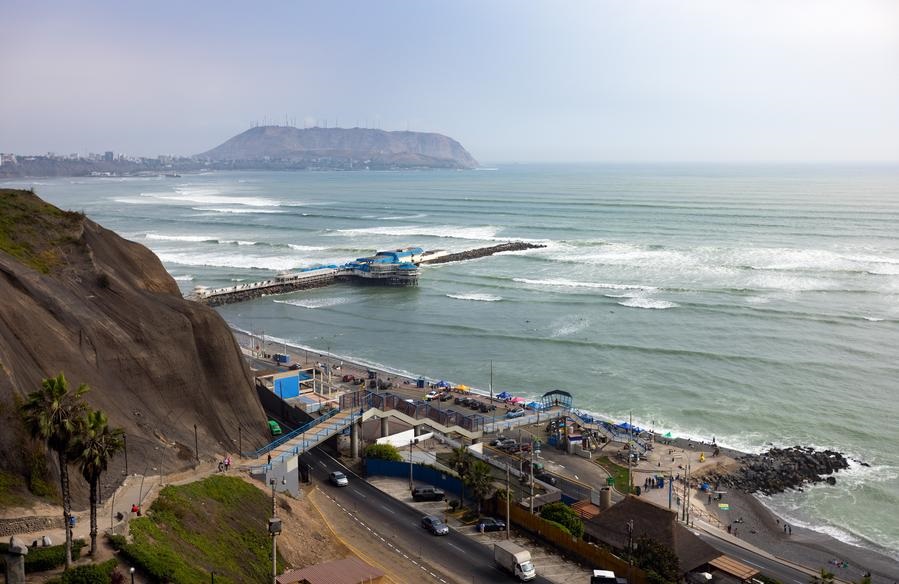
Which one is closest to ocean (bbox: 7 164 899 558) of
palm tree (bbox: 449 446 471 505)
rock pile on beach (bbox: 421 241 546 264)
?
rock pile on beach (bbox: 421 241 546 264)

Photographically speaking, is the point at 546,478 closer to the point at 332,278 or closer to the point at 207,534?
the point at 207,534

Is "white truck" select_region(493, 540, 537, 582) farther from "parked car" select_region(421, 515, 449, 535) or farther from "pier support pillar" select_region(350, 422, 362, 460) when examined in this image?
"pier support pillar" select_region(350, 422, 362, 460)

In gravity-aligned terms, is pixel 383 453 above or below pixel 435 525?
above

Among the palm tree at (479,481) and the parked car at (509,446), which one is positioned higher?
the palm tree at (479,481)

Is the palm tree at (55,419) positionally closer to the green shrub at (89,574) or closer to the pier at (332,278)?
the green shrub at (89,574)

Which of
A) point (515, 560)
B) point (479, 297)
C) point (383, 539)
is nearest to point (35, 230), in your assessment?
point (383, 539)

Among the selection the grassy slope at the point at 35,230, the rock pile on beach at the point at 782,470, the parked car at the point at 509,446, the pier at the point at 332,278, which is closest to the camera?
the grassy slope at the point at 35,230

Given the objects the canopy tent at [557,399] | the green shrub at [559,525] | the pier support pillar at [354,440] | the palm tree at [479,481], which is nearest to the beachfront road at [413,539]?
the palm tree at [479,481]
